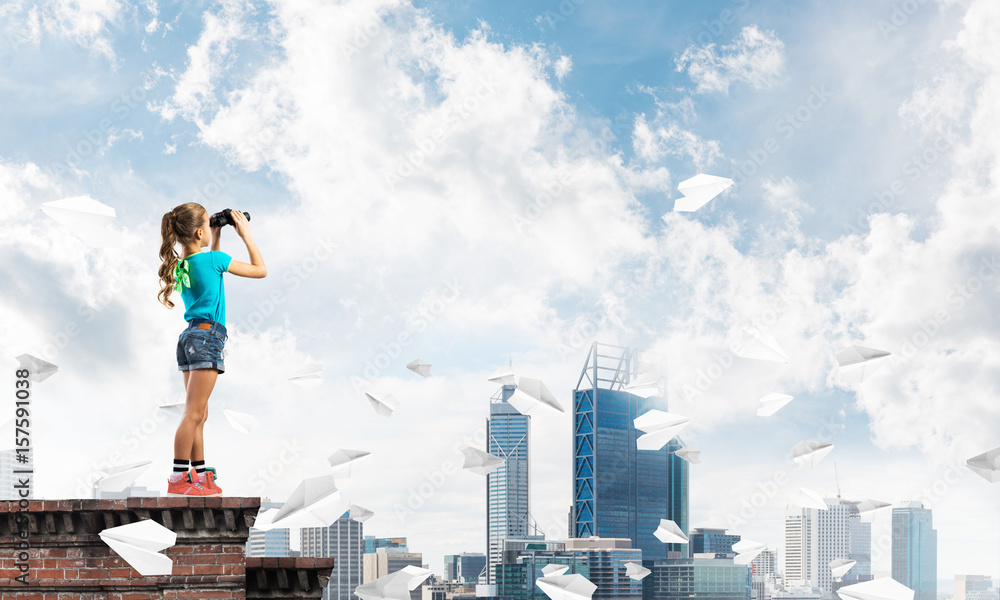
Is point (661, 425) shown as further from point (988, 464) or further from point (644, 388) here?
point (988, 464)

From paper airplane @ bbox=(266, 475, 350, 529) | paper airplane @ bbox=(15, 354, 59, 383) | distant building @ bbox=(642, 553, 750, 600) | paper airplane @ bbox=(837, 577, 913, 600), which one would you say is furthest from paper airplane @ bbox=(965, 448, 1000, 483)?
distant building @ bbox=(642, 553, 750, 600)

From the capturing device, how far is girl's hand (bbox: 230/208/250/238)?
6.24 metres

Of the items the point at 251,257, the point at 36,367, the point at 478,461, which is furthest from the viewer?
the point at 478,461

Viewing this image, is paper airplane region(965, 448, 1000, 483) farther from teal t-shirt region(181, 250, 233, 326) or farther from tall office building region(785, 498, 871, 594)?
tall office building region(785, 498, 871, 594)

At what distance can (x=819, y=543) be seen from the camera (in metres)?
172

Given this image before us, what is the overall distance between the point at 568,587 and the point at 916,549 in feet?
555

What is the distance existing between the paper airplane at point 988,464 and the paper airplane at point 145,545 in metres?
7.52

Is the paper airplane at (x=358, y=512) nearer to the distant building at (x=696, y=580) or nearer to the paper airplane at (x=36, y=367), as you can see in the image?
the paper airplane at (x=36, y=367)

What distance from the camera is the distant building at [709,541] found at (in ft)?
531

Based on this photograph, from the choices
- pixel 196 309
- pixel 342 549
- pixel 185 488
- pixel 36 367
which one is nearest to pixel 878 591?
pixel 185 488

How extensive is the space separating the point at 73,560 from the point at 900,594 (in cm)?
780

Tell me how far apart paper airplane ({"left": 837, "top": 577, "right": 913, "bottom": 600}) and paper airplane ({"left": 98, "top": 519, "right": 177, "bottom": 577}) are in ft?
21.7

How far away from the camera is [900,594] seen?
8.93 meters

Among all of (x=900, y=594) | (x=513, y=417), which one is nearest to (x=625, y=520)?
(x=513, y=417)
